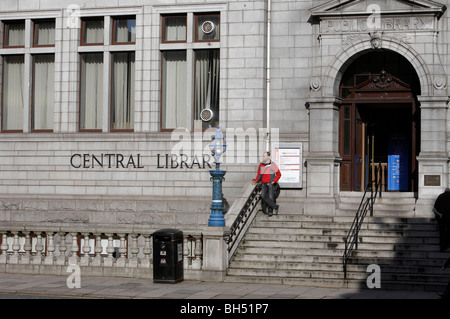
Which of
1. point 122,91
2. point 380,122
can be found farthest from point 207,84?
point 380,122

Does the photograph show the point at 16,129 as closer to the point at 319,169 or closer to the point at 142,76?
the point at 142,76

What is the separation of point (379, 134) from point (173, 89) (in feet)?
22.1

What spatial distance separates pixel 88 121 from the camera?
85.2 ft

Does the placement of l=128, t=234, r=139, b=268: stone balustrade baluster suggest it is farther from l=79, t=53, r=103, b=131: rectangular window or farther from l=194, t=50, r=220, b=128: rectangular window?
l=79, t=53, r=103, b=131: rectangular window

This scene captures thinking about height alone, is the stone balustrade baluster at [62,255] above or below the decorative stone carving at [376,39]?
below

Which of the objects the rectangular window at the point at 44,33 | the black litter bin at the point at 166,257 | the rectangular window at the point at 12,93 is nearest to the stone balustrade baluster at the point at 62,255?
the black litter bin at the point at 166,257

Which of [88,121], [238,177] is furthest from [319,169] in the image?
[88,121]

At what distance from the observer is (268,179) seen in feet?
72.7

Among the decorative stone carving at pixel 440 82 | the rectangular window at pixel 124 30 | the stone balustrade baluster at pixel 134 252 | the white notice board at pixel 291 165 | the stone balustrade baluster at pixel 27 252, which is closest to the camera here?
the stone balustrade baluster at pixel 134 252

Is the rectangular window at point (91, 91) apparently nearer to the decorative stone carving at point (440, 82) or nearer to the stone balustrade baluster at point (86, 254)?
the stone balustrade baluster at point (86, 254)

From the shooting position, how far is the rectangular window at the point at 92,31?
2588cm

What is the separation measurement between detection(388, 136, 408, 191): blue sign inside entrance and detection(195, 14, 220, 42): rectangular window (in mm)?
6545

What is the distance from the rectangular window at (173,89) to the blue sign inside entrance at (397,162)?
22.0 feet
